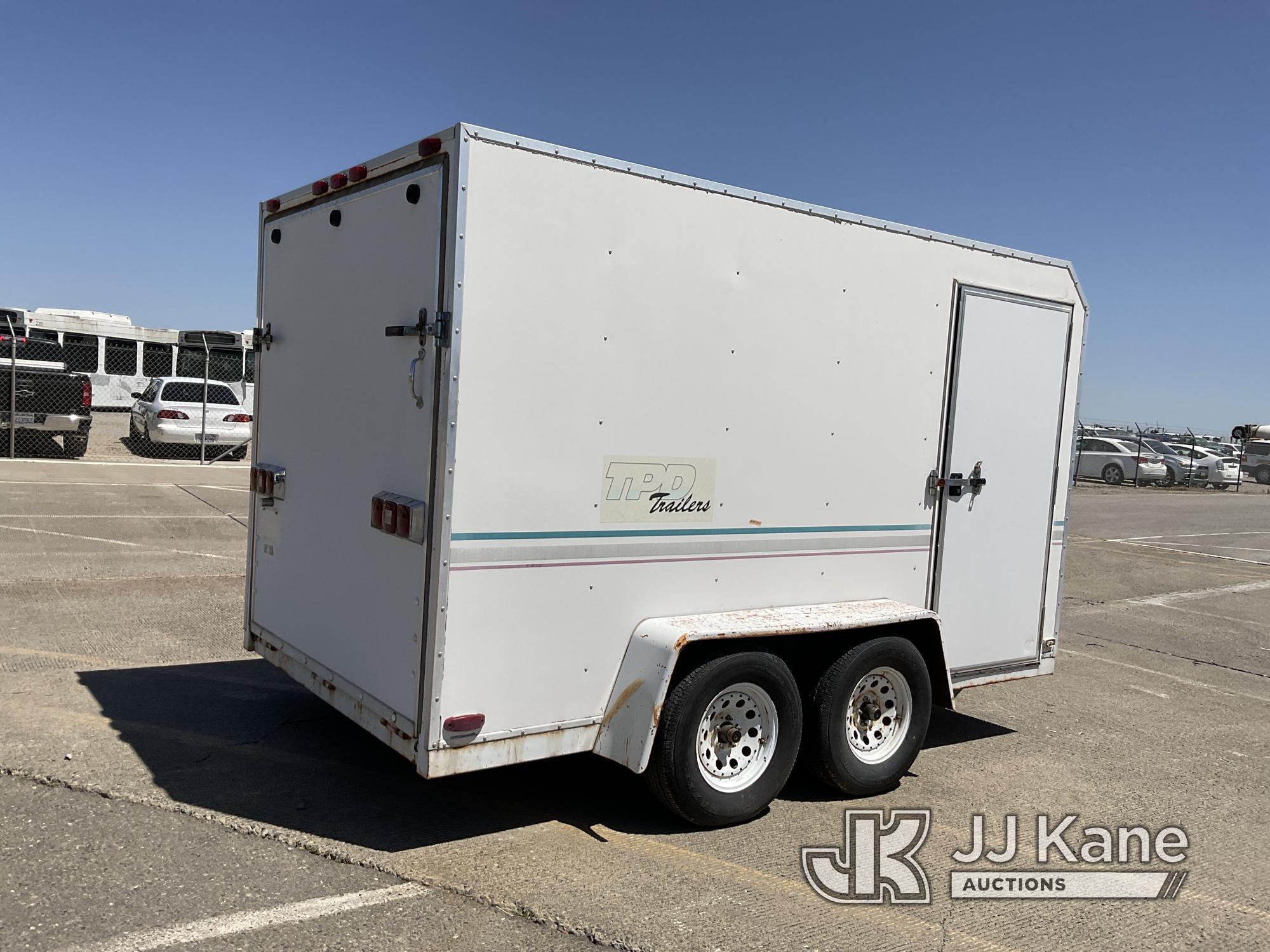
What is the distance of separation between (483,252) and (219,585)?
20.7 feet

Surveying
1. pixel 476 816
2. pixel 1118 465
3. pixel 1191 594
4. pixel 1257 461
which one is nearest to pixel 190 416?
pixel 1191 594

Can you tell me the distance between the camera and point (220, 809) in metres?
4.46

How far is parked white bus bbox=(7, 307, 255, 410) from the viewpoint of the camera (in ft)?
92.2

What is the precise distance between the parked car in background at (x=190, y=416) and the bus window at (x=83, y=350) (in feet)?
32.4

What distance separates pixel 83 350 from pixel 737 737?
98.6ft

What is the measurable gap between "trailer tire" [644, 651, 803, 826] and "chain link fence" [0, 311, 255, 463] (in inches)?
587

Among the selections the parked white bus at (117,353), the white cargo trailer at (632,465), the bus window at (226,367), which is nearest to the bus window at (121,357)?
the parked white bus at (117,353)

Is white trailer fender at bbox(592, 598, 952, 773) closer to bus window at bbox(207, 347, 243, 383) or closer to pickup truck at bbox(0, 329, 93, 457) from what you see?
pickup truck at bbox(0, 329, 93, 457)

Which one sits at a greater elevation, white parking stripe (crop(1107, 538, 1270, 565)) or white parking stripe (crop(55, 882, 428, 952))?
white parking stripe (crop(1107, 538, 1270, 565))

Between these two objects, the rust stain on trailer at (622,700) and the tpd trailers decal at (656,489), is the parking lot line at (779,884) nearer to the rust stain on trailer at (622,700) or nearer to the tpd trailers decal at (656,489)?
the rust stain on trailer at (622,700)

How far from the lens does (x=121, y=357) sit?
30.2 metres

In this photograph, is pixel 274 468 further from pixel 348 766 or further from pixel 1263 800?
pixel 1263 800

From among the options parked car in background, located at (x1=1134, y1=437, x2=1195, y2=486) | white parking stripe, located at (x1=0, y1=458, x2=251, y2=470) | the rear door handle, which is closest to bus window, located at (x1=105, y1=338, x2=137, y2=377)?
white parking stripe, located at (x1=0, y1=458, x2=251, y2=470)

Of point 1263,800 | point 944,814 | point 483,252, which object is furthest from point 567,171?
point 1263,800
